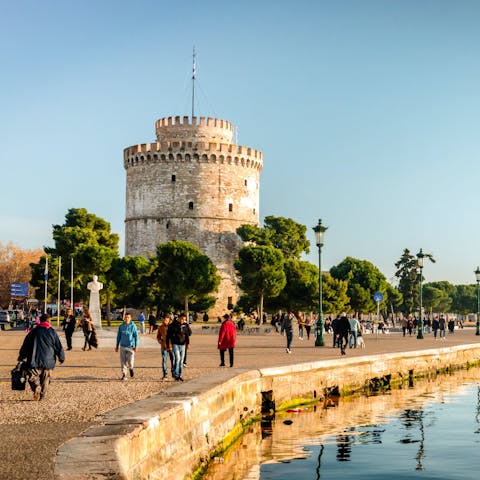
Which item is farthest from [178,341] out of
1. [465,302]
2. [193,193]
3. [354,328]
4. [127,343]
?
[465,302]

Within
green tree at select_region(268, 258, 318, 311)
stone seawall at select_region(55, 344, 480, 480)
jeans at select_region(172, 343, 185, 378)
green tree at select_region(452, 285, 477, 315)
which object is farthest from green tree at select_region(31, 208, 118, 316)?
green tree at select_region(452, 285, 477, 315)

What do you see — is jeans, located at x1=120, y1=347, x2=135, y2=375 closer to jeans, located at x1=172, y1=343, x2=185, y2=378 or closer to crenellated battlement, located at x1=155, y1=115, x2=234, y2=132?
jeans, located at x1=172, y1=343, x2=185, y2=378

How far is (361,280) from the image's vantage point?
97875 millimetres

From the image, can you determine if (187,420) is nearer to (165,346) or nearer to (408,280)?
(165,346)

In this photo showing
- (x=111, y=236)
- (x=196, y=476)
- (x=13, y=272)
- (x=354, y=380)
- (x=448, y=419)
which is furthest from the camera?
(x=13, y=272)

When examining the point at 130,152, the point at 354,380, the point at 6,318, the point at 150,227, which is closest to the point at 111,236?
the point at 150,227

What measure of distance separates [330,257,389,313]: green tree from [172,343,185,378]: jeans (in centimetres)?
7665

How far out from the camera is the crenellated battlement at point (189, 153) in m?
85.7

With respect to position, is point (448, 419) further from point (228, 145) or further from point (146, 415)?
point (228, 145)

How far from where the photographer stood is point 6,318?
67.1 meters

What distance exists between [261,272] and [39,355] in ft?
195

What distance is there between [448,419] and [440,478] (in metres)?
6.21

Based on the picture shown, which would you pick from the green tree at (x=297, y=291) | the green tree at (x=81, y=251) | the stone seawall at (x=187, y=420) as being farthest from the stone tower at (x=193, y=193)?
the stone seawall at (x=187, y=420)

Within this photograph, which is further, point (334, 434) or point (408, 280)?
point (408, 280)
